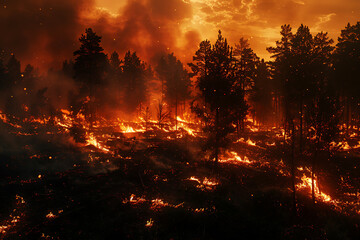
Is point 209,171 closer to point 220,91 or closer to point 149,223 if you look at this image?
point 220,91

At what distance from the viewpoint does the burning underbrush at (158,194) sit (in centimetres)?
1327

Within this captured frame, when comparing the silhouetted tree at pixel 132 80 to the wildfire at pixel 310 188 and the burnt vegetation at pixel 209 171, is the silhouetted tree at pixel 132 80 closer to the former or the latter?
the burnt vegetation at pixel 209 171

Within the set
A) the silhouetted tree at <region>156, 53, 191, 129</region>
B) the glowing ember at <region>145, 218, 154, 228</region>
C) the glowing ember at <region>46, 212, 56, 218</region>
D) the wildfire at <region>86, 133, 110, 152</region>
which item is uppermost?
the silhouetted tree at <region>156, 53, 191, 129</region>

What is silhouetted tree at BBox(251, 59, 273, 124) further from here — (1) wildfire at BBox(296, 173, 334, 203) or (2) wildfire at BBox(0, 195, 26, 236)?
(2) wildfire at BBox(0, 195, 26, 236)

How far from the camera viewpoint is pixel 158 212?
14914 mm

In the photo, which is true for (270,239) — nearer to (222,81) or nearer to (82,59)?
(222,81)

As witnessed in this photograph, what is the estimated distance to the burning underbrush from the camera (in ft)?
43.5

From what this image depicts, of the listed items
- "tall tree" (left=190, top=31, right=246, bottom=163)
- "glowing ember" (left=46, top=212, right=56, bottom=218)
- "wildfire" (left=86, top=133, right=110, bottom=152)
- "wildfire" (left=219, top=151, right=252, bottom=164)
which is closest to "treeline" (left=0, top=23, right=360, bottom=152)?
"tall tree" (left=190, top=31, right=246, bottom=163)

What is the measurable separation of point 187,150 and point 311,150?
17.3 m

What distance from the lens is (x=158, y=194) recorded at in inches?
704

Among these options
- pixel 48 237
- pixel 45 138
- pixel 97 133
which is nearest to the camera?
pixel 48 237

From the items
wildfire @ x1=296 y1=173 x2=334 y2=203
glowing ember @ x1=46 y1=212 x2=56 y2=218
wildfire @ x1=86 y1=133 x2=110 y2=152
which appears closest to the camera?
glowing ember @ x1=46 y1=212 x2=56 y2=218

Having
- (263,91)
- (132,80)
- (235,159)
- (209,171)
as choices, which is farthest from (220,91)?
(132,80)

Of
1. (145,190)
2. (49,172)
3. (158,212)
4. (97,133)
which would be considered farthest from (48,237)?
(97,133)
